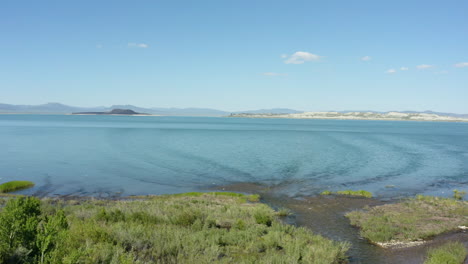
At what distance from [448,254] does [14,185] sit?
34.5 m

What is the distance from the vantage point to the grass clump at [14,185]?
1140 inches

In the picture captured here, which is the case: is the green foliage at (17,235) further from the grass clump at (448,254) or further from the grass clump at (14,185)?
the grass clump at (14,185)

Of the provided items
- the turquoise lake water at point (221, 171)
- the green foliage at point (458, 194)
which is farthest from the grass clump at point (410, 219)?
the turquoise lake water at point (221, 171)

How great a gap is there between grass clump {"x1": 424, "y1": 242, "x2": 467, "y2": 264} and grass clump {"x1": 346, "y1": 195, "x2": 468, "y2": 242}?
2445 mm

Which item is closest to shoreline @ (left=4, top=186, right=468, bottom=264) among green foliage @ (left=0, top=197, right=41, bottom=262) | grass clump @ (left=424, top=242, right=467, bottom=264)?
grass clump @ (left=424, top=242, right=467, bottom=264)

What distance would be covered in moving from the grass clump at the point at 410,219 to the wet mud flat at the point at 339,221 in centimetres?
65

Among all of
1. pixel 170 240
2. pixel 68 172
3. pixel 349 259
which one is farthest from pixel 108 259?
pixel 68 172

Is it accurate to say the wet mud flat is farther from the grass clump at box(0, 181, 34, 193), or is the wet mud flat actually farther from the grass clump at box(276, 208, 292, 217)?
the grass clump at box(0, 181, 34, 193)

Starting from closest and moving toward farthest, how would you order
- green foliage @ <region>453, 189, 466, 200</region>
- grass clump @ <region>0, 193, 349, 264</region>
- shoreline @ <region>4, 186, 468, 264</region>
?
grass clump @ <region>0, 193, 349, 264</region>
shoreline @ <region>4, 186, 468, 264</region>
green foliage @ <region>453, 189, 466, 200</region>

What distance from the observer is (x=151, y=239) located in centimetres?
1154

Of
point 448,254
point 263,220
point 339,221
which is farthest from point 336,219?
point 448,254

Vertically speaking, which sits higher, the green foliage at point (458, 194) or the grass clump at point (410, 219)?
the grass clump at point (410, 219)

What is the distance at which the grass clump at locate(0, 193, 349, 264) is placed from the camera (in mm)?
7750

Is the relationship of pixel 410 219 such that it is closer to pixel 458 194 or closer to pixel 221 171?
pixel 458 194
